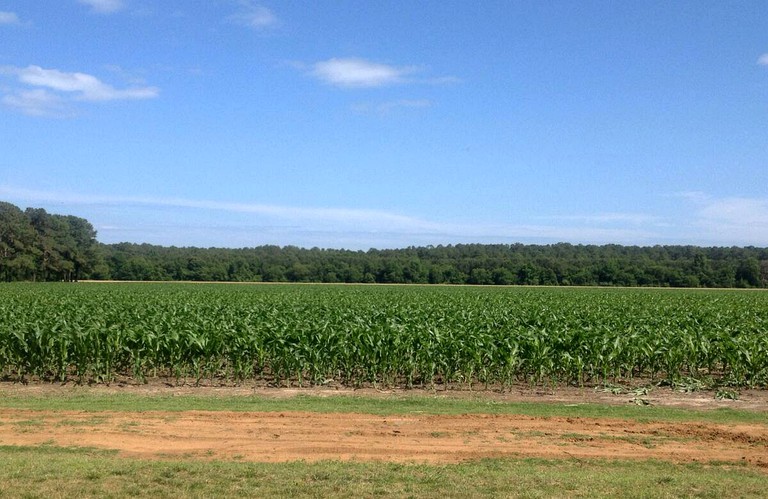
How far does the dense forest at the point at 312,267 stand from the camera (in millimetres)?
94875

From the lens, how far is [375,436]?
934 cm

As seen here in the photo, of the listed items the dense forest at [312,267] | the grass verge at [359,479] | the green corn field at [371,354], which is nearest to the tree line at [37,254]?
the dense forest at [312,267]

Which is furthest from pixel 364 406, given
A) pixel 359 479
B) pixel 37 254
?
pixel 37 254

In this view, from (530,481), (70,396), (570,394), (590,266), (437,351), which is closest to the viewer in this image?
(530,481)

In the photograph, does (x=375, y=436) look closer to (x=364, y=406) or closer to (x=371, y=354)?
(x=364, y=406)

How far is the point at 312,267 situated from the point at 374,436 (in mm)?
106406

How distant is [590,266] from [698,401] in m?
96.0

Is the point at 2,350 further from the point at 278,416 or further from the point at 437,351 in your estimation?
the point at 437,351

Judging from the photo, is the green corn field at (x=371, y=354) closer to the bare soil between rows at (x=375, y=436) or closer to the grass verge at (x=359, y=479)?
the bare soil between rows at (x=375, y=436)

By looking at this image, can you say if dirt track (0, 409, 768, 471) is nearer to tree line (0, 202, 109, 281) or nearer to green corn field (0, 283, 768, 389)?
green corn field (0, 283, 768, 389)

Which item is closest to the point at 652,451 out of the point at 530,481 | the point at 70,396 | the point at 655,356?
the point at 530,481

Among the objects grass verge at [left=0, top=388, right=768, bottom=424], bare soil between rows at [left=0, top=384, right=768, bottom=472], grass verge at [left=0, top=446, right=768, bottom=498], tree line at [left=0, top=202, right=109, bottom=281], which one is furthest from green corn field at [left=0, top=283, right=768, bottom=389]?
tree line at [left=0, top=202, right=109, bottom=281]

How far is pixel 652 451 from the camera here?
28.5 ft

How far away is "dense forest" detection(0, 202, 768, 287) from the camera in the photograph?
94.9m
